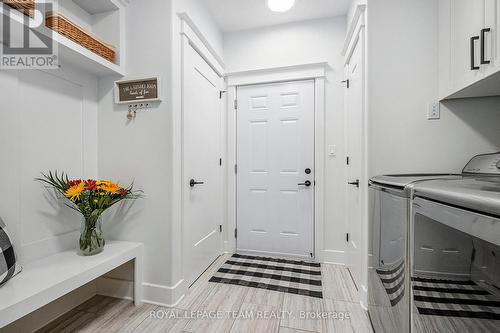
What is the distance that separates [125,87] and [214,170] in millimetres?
1154

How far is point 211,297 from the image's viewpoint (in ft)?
5.80

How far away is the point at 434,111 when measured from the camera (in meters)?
1.54

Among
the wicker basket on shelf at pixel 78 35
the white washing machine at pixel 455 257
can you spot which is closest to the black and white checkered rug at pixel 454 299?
the white washing machine at pixel 455 257

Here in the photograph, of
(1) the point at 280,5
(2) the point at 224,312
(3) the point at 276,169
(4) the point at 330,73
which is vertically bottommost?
(2) the point at 224,312

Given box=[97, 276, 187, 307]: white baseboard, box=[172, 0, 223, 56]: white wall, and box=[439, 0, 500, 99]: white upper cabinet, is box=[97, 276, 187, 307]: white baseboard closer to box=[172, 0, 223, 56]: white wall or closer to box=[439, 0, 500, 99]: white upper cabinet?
box=[172, 0, 223, 56]: white wall

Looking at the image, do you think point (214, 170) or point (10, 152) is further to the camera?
point (214, 170)

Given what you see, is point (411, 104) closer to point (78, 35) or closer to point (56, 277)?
point (78, 35)

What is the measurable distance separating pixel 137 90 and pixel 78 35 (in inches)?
17.9

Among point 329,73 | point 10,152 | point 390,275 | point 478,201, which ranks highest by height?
point 329,73

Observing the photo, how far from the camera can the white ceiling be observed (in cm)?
220

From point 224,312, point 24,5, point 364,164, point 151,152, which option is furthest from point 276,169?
point 24,5

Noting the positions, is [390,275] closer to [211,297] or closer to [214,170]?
[211,297]

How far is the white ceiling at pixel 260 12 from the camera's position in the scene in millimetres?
2199

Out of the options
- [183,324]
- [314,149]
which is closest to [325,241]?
[314,149]
